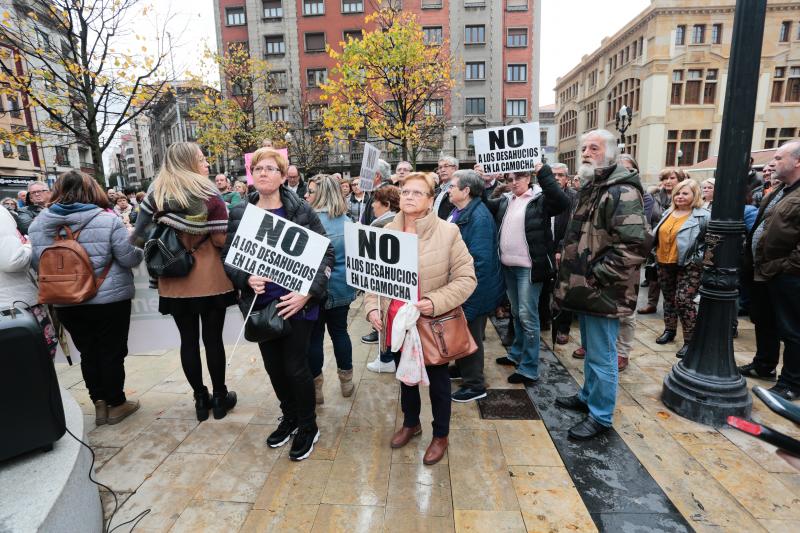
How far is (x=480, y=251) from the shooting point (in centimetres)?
377

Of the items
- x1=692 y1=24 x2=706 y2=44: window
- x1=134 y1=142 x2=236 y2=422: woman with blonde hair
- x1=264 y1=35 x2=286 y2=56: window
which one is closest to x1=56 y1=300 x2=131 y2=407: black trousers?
x1=134 y1=142 x2=236 y2=422: woman with blonde hair

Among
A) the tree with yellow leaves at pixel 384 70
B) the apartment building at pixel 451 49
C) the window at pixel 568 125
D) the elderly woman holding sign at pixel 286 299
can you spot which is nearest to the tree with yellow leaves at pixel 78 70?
the tree with yellow leaves at pixel 384 70

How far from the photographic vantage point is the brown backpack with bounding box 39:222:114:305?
3137mm

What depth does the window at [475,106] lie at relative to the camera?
115 ft

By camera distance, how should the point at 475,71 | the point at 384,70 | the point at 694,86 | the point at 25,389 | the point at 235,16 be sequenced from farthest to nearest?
the point at 235,16 → the point at 475,71 → the point at 694,86 → the point at 384,70 → the point at 25,389

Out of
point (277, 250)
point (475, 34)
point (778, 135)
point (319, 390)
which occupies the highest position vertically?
point (475, 34)

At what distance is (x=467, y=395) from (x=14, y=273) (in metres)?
3.89

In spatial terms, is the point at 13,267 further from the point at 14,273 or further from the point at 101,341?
the point at 101,341

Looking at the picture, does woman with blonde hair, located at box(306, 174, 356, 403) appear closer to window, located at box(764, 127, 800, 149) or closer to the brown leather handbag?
the brown leather handbag

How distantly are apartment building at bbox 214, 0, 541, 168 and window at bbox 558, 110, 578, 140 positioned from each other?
20471mm

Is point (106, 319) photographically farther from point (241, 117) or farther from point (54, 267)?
point (241, 117)

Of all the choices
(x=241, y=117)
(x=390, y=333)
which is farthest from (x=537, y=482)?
(x=241, y=117)

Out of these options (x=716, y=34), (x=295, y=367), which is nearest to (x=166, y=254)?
(x=295, y=367)

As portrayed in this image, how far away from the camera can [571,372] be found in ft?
14.8
